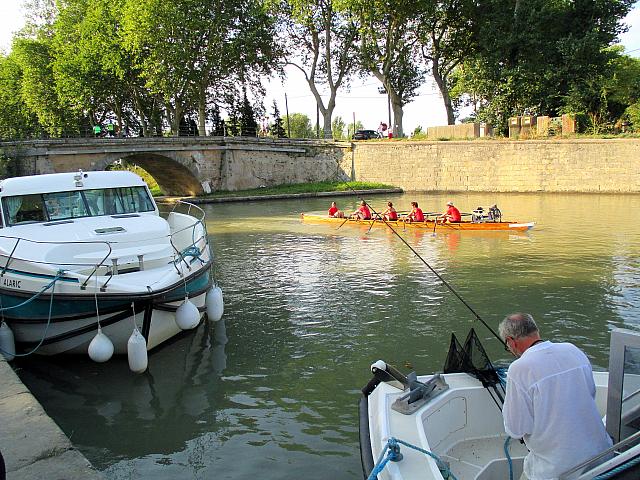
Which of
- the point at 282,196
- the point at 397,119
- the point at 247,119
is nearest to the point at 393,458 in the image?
the point at 282,196

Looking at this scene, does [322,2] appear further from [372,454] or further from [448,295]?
[372,454]

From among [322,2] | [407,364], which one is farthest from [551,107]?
[407,364]

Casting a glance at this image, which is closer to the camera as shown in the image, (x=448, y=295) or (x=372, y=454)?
(x=372, y=454)

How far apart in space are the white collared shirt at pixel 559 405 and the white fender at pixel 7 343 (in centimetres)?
746

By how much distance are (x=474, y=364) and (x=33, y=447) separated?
11.5 ft

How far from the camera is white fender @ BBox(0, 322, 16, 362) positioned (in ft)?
27.1

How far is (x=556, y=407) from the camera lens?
3.09 meters

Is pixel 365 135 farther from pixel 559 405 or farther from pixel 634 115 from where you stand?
pixel 559 405

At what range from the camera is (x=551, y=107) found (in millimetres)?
38406

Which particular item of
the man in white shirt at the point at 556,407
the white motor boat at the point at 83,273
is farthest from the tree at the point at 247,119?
the man in white shirt at the point at 556,407

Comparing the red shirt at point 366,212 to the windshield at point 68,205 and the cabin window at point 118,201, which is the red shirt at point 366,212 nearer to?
the cabin window at point 118,201

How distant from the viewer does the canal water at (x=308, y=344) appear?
6.19 metres

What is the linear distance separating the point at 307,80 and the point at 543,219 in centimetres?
2429

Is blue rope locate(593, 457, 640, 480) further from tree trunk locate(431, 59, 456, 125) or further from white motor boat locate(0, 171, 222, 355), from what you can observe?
tree trunk locate(431, 59, 456, 125)
